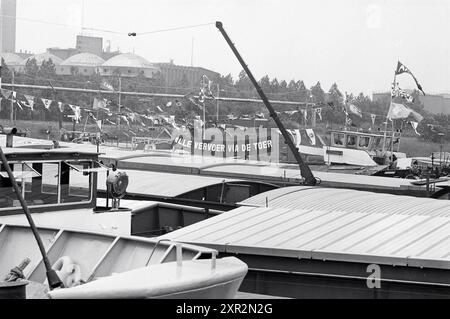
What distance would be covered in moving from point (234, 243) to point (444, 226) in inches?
123

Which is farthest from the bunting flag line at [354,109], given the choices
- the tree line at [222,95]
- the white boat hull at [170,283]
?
the white boat hull at [170,283]

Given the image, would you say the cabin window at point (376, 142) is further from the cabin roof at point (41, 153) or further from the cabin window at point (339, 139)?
the cabin roof at point (41, 153)

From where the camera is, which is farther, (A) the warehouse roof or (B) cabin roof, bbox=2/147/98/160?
(A) the warehouse roof

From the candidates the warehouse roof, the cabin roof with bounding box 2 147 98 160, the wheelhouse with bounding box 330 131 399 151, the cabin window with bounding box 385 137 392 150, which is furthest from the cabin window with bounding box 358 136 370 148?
the cabin roof with bounding box 2 147 98 160

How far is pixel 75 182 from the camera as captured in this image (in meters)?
11.4

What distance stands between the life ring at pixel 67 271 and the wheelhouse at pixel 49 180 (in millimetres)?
1690

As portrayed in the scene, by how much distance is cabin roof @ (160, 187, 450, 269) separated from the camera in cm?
1054

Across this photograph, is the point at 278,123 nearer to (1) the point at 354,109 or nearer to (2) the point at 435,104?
(2) the point at 435,104

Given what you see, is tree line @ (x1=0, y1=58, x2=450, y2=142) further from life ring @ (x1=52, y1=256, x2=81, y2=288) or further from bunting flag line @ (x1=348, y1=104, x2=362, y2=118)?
life ring @ (x1=52, y1=256, x2=81, y2=288)

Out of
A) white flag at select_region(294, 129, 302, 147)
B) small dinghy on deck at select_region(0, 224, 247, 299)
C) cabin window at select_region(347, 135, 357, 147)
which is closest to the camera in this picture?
small dinghy on deck at select_region(0, 224, 247, 299)

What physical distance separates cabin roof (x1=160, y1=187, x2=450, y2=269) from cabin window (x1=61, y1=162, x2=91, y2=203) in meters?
1.41

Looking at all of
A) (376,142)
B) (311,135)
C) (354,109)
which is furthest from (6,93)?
(376,142)

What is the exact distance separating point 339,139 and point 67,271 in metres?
33.7

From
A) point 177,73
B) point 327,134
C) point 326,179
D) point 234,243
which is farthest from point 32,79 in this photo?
point 234,243
